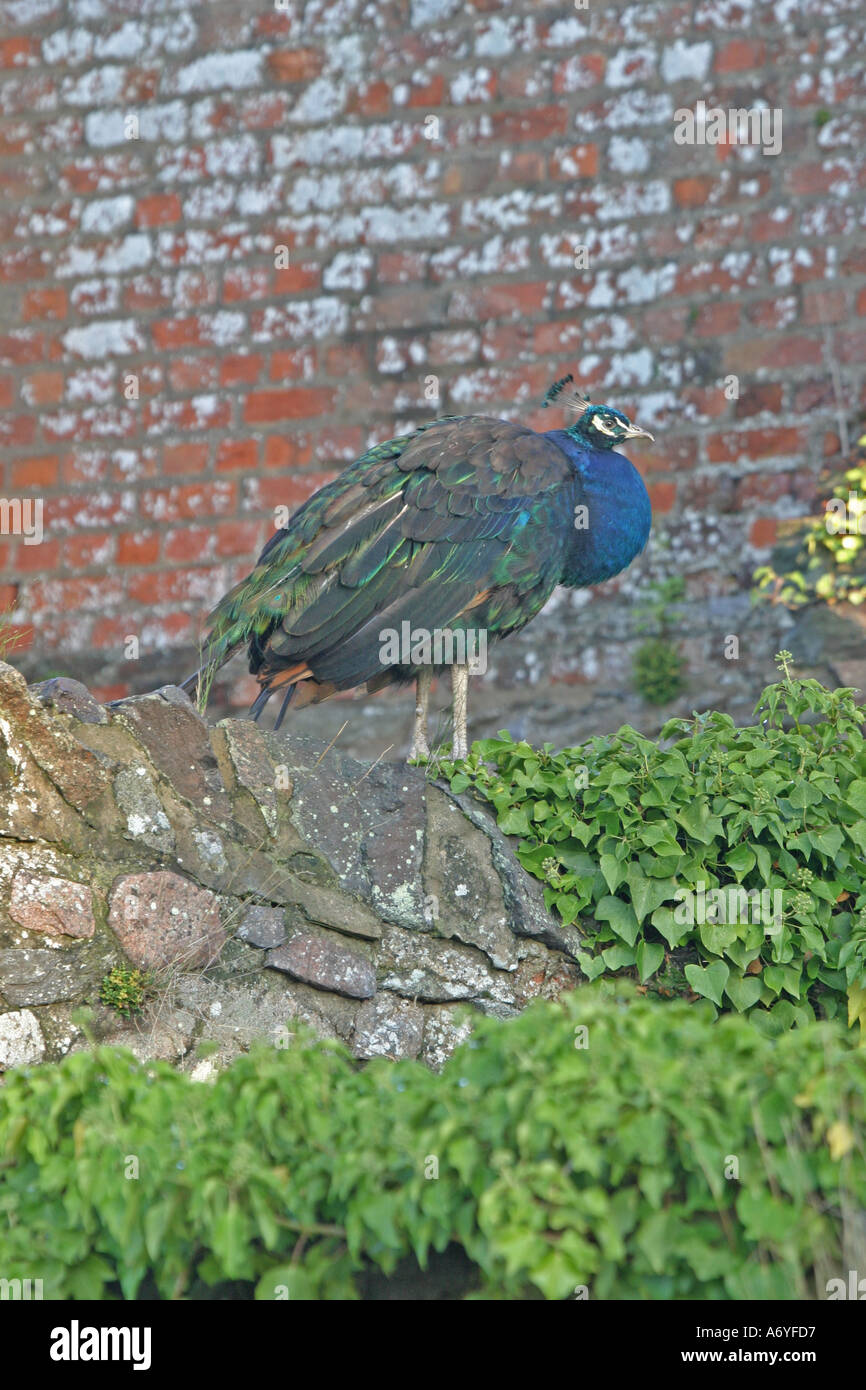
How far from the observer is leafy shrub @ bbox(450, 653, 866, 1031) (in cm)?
374

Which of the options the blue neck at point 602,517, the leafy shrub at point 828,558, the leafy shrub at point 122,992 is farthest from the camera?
the leafy shrub at point 828,558

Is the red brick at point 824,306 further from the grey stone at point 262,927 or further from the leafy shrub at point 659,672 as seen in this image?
the grey stone at point 262,927

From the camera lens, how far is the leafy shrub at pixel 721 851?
12.3ft

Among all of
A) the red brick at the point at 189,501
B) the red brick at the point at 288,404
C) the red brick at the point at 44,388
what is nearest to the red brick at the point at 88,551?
the red brick at the point at 189,501

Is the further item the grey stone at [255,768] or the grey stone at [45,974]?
the grey stone at [255,768]

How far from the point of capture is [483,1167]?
97.8 inches

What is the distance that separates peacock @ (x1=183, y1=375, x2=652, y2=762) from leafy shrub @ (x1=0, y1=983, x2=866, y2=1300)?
1693 mm

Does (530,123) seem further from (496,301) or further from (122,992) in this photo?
(122,992)

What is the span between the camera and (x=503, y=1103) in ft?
8.24

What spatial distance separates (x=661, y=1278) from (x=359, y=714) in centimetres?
470

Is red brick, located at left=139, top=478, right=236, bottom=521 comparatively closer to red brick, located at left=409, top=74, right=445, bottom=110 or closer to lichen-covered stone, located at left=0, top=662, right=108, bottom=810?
red brick, located at left=409, top=74, right=445, bottom=110

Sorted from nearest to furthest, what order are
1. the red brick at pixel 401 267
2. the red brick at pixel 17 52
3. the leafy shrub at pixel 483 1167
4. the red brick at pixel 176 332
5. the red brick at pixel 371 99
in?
the leafy shrub at pixel 483 1167 < the red brick at pixel 401 267 < the red brick at pixel 371 99 < the red brick at pixel 176 332 < the red brick at pixel 17 52

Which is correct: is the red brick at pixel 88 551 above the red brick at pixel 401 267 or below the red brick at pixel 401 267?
below

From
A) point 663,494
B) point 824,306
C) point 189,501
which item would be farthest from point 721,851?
point 189,501
